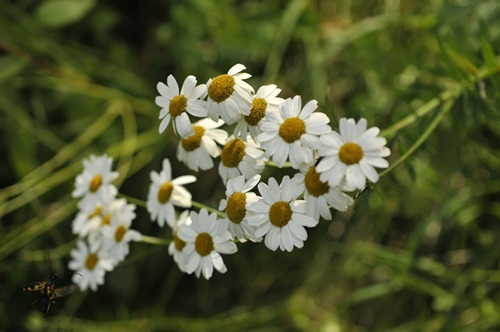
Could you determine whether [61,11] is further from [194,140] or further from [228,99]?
[228,99]

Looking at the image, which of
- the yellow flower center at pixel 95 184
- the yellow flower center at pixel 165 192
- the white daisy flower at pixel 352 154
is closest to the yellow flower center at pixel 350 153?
the white daisy flower at pixel 352 154

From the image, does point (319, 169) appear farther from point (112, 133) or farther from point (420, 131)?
point (112, 133)

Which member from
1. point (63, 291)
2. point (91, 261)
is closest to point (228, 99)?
point (91, 261)

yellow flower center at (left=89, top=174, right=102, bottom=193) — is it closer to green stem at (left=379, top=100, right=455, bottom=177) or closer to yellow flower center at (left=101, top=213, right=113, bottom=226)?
yellow flower center at (left=101, top=213, right=113, bottom=226)

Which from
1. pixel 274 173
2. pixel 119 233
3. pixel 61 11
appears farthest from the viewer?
pixel 61 11

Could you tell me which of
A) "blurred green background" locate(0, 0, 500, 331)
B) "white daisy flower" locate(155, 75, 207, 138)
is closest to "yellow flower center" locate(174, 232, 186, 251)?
"white daisy flower" locate(155, 75, 207, 138)

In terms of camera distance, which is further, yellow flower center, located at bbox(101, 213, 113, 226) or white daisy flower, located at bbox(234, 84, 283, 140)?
yellow flower center, located at bbox(101, 213, 113, 226)

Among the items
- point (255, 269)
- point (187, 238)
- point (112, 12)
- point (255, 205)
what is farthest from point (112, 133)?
point (255, 205)
